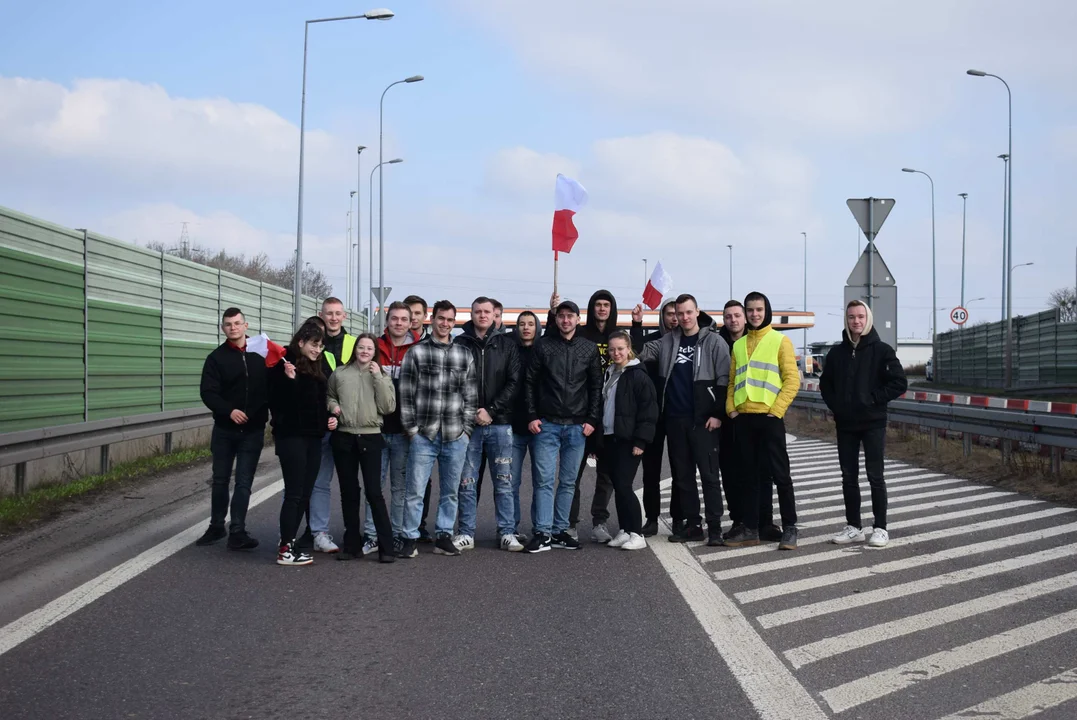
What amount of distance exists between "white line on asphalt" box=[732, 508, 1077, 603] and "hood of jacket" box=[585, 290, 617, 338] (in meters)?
2.48

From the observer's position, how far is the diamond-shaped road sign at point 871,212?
14.0 metres

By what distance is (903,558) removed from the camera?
8.71 metres

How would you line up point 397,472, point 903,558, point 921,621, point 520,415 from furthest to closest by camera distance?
point 520,415
point 397,472
point 903,558
point 921,621

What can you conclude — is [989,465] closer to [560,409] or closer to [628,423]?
[628,423]

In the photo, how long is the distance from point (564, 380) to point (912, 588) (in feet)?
10.3

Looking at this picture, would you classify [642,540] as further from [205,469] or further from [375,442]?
[205,469]

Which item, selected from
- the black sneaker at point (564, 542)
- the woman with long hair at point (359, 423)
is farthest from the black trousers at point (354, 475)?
the black sneaker at point (564, 542)

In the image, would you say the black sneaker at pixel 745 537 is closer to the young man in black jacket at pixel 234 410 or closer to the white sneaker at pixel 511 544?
the white sneaker at pixel 511 544

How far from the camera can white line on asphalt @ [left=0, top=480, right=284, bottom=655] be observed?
6320 millimetres

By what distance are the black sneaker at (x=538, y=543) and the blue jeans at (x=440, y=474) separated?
62cm

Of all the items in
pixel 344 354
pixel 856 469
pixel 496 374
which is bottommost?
pixel 856 469

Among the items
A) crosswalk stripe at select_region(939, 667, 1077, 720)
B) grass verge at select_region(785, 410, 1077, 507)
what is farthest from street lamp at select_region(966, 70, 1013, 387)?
crosswalk stripe at select_region(939, 667, 1077, 720)

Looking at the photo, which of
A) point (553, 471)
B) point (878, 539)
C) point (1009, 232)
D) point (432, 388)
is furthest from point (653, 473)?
point (1009, 232)

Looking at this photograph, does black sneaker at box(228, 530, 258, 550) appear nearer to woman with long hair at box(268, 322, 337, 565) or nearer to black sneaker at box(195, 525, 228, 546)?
black sneaker at box(195, 525, 228, 546)
